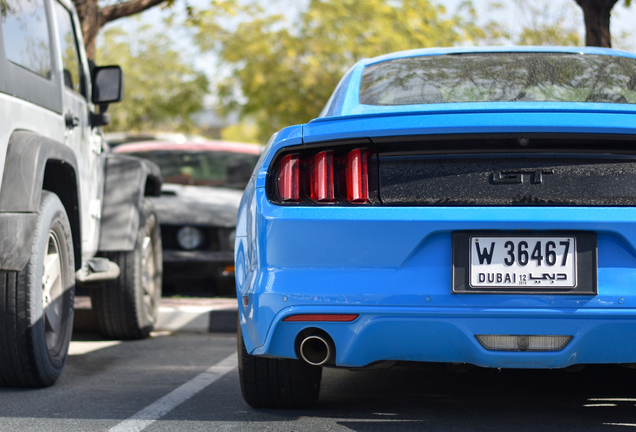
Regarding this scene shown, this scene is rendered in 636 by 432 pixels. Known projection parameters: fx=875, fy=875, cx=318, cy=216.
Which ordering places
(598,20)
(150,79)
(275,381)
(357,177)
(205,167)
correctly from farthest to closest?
(150,79) → (205,167) → (598,20) → (275,381) → (357,177)

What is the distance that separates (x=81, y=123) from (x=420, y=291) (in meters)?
3.13

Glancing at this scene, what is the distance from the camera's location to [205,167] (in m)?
9.34

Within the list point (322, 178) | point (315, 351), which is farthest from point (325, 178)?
point (315, 351)

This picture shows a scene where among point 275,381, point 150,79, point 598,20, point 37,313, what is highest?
point 150,79

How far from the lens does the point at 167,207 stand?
8.09 meters

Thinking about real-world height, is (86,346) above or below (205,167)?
below

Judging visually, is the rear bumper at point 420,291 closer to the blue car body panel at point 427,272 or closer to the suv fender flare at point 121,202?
the blue car body panel at point 427,272

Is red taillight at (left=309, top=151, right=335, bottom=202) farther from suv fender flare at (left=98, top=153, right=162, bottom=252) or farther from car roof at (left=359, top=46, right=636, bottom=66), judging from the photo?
suv fender flare at (left=98, top=153, right=162, bottom=252)

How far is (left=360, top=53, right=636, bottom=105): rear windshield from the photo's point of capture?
3.67 metres

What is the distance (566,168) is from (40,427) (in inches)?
86.7

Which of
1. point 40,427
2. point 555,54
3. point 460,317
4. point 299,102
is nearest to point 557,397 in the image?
point 460,317

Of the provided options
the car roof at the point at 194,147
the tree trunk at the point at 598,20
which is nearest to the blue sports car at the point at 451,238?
the tree trunk at the point at 598,20

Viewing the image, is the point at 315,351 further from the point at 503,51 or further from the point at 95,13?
the point at 95,13

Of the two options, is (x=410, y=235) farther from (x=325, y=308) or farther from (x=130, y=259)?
(x=130, y=259)
